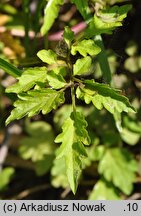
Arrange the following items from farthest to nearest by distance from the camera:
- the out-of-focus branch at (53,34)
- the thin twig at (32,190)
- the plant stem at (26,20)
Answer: the thin twig at (32,190) < the out-of-focus branch at (53,34) < the plant stem at (26,20)

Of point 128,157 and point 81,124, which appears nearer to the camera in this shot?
point 81,124

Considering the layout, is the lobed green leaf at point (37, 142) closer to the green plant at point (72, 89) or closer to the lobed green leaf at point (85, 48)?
the green plant at point (72, 89)

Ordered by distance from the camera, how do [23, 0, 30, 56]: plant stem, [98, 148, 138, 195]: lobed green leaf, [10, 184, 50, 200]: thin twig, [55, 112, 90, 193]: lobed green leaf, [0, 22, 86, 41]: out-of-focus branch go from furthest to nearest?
[10, 184, 50, 200]: thin twig
[0, 22, 86, 41]: out-of-focus branch
[98, 148, 138, 195]: lobed green leaf
[23, 0, 30, 56]: plant stem
[55, 112, 90, 193]: lobed green leaf

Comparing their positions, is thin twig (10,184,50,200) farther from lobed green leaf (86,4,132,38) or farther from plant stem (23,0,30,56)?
lobed green leaf (86,4,132,38)

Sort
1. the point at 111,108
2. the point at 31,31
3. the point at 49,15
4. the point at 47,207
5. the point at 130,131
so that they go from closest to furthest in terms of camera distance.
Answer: the point at 111,108
the point at 49,15
the point at 47,207
the point at 130,131
the point at 31,31

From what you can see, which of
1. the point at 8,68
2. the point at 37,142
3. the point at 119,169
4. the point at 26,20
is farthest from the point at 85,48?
the point at 37,142

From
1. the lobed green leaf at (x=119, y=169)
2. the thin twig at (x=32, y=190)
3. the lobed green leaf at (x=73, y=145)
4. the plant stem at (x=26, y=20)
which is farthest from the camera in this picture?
the thin twig at (x=32, y=190)

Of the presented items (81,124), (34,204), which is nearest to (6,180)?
(34,204)

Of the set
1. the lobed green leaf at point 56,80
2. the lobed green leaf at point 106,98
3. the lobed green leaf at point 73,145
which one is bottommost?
the lobed green leaf at point 73,145

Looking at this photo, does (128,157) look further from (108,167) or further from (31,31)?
(31,31)

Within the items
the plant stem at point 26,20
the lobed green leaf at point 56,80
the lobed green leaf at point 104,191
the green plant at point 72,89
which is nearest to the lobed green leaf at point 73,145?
the green plant at point 72,89

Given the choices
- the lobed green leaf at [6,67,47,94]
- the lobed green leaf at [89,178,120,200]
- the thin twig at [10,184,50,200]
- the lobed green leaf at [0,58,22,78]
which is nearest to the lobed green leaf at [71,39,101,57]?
the lobed green leaf at [6,67,47,94]
